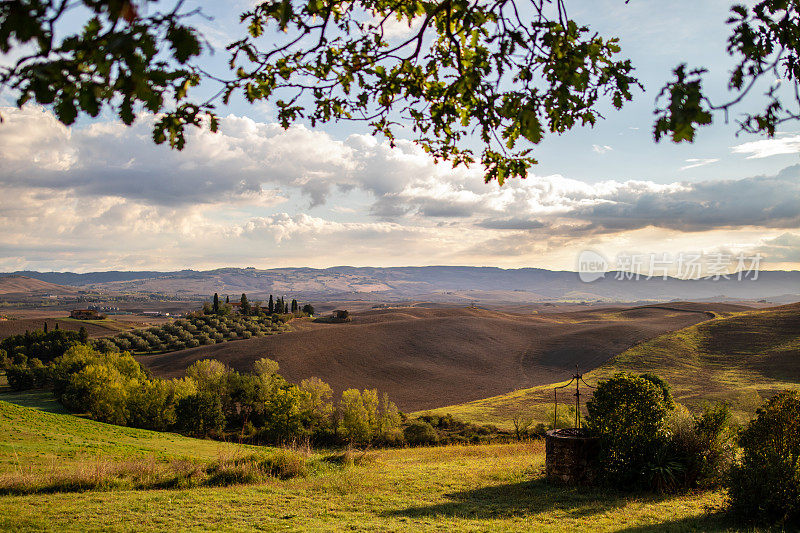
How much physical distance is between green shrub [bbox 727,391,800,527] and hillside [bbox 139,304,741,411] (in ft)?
142

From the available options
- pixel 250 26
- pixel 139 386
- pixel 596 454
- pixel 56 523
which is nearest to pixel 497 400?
pixel 139 386

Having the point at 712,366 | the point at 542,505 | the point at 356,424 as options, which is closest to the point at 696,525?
the point at 542,505

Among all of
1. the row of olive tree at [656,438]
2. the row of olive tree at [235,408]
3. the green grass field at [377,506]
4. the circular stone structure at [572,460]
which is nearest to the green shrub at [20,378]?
the row of olive tree at [235,408]

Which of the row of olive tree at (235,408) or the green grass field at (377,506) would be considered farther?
the row of olive tree at (235,408)

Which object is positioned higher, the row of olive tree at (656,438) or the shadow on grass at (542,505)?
the row of olive tree at (656,438)

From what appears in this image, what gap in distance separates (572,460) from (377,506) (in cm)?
572

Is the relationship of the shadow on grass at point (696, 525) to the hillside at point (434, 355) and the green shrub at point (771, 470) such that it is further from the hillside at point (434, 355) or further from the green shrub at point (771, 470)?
the hillside at point (434, 355)

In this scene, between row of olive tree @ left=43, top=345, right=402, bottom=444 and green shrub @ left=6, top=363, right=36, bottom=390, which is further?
green shrub @ left=6, top=363, right=36, bottom=390

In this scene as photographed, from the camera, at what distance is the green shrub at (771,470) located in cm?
978

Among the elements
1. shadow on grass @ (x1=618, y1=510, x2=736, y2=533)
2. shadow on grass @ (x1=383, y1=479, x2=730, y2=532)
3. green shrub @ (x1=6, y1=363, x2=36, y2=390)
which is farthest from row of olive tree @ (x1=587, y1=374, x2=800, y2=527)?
green shrub @ (x1=6, y1=363, x2=36, y2=390)

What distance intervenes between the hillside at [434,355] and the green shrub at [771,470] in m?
43.1

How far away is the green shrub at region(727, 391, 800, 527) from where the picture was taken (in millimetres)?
9781

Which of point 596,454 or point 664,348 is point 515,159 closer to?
point 596,454

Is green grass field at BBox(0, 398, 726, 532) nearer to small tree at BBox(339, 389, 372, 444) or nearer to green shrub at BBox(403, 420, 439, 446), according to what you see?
green shrub at BBox(403, 420, 439, 446)
